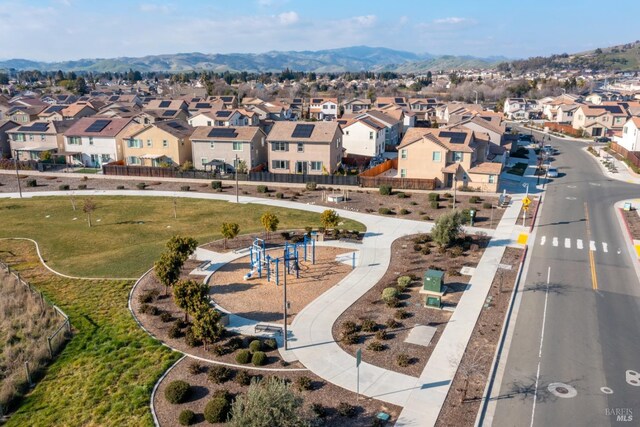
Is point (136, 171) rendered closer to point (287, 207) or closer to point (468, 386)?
point (287, 207)

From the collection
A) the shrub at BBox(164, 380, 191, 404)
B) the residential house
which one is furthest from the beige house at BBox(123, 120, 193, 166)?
the residential house

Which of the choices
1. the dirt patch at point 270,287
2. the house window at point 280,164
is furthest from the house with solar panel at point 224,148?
the dirt patch at point 270,287

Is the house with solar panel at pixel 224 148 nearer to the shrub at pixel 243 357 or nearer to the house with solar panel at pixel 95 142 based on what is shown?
the house with solar panel at pixel 95 142

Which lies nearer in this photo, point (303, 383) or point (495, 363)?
point (303, 383)

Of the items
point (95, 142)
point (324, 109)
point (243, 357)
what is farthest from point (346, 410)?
point (324, 109)

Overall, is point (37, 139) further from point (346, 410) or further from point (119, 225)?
point (346, 410)
